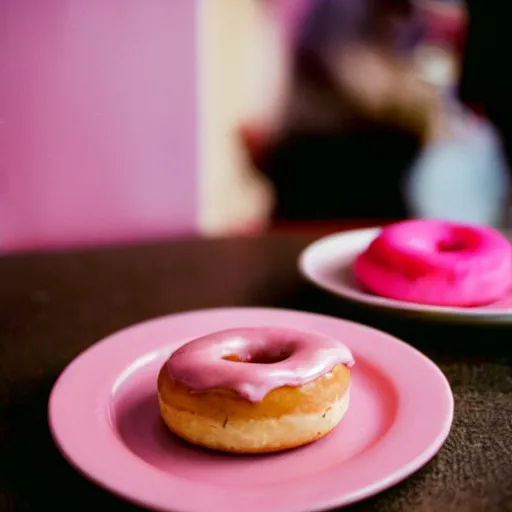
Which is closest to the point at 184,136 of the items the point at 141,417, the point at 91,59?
the point at 91,59

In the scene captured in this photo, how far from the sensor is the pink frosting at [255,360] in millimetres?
530

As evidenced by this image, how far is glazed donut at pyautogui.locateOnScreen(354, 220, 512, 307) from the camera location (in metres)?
0.82

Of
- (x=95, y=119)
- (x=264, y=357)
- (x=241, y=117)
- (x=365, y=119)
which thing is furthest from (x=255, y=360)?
(x=365, y=119)

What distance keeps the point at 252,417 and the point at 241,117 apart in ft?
7.28

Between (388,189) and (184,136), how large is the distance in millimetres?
1521

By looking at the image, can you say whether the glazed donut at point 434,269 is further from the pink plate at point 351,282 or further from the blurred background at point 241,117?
the blurred background at point 241,117

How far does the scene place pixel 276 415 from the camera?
528 millimetres

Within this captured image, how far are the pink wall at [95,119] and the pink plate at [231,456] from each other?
2.70ft

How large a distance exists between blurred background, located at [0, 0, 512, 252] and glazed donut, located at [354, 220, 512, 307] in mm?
737

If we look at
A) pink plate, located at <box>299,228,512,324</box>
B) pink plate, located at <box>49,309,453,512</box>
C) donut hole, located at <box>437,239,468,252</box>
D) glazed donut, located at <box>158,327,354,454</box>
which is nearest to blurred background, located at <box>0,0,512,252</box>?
pink plate, located at <box>299,228,512,324</box>

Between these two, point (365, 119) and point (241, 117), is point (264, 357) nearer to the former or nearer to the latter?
point (241, 117)

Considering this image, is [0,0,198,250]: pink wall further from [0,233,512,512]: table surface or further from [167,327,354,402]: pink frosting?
[167,327,354,402]: pink frosting

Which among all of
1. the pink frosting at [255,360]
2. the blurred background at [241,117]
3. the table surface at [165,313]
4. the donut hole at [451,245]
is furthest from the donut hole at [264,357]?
the blurred background at [241,117]

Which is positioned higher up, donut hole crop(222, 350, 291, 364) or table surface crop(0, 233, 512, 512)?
donut hole crop(222, 350, 291, 364)
